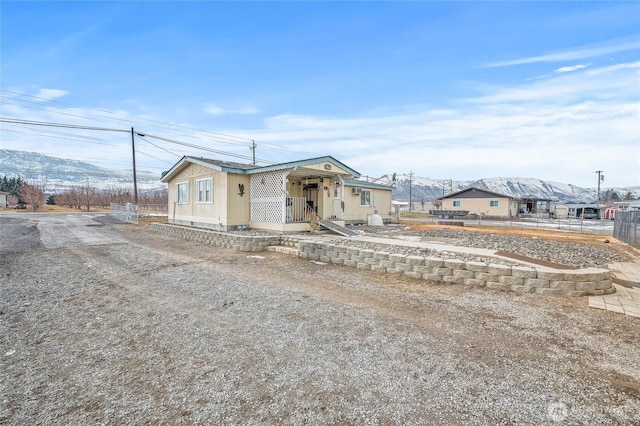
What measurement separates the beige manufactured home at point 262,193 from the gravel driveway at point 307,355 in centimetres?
643

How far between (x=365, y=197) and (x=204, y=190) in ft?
33.2

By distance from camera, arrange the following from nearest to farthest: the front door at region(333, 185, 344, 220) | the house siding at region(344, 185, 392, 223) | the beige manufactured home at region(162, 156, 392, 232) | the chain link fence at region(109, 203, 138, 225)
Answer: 1. the beige manufactured home at region(162, 156, 392, 232)
2. the front door at region(333, 185, 344, 220)
3. the house siding at region(344, 185, 392, 223)
4. the chain link fence at region(109, 203, 138, 225)

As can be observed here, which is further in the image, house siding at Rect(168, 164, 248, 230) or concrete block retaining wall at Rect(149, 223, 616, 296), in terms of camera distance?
house siding at Rect(168, 164, 248, 230)

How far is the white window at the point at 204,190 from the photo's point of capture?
536 inches

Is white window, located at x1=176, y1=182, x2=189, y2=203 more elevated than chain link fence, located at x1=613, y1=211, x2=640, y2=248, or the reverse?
white window, located at x1=176, y1=182, x2=189, y2=203

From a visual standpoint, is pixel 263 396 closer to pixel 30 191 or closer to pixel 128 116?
pixel 128 116

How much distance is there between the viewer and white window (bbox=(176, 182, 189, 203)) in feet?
51.8

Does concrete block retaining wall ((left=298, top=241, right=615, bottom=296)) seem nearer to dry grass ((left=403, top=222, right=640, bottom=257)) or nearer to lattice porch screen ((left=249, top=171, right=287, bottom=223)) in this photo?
lattice porch screen ((left=249, top=171, right=287, bottom=223))

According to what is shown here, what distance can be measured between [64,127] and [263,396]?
26791mm

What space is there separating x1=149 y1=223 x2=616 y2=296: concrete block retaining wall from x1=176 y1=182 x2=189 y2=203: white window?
906cm

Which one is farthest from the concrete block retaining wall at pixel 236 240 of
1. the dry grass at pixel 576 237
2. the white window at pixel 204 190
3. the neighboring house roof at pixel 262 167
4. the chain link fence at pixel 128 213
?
the chain link fence at pixel 128 213

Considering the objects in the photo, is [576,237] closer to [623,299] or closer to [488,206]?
[623,299]

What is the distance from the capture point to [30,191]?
41.3m

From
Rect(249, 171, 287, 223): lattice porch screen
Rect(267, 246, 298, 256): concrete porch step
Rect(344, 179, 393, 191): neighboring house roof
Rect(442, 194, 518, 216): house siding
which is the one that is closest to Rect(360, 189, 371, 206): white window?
Rect(344, 179, 393, 191): neighboring house roof
